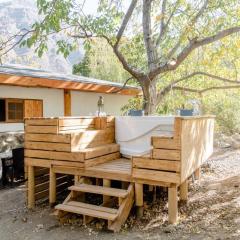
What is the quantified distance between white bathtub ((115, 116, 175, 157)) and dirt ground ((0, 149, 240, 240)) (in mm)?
995

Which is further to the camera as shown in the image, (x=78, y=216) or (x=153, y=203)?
(x=153, y=203)

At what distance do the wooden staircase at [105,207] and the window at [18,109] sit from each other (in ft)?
15.8

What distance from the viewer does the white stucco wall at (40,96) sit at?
28.7 ft

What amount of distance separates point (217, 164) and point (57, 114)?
5.17 meters

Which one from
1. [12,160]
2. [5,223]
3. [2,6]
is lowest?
[5,223]

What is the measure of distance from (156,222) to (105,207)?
0.79 metres

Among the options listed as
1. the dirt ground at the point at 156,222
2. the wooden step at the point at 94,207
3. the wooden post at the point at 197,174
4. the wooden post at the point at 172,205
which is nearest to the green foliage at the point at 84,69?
the wooden post at the point at 197,174

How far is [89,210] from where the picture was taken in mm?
4398

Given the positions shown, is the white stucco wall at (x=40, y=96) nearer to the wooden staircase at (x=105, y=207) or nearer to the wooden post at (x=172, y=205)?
the wooden staircase at (x=105, y=207)

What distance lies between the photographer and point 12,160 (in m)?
7.07

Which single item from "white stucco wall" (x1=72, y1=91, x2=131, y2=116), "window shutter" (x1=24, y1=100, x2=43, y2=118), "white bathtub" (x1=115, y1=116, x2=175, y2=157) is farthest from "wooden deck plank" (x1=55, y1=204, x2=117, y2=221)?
"white stucco wall" (x1=72, y1=91, x2=131, y2=116)

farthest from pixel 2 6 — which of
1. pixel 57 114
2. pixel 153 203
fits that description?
pixel 153 203

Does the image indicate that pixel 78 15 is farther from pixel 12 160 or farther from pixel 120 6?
pixel 12 160

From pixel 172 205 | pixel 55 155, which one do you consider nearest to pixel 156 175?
pixel 172 205
